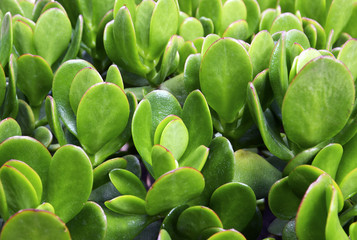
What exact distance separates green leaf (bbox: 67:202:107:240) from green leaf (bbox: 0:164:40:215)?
6 centimetres

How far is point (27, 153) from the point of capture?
0.49 m

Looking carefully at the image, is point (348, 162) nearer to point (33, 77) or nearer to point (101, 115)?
point (101, 115)

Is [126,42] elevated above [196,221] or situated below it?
above

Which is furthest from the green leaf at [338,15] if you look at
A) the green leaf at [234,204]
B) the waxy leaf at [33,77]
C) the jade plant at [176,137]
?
the waxy leaf at [33,77]

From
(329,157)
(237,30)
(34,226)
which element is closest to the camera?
(34,226)

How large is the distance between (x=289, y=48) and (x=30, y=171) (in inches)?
15.3

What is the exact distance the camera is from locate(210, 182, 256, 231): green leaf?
50 cm

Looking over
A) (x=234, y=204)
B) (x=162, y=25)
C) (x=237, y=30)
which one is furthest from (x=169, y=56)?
(x=234, y=204)

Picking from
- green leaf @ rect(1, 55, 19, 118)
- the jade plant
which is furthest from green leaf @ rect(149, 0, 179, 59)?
green leaf @ rect(1, 55, 19, 118)

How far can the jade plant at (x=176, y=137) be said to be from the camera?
0.46 m

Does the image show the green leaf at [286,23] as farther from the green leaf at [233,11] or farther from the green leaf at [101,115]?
the green leaf at [101,115]

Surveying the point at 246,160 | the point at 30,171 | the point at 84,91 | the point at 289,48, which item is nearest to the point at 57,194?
the point at 30,171

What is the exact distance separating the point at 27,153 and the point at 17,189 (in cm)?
6

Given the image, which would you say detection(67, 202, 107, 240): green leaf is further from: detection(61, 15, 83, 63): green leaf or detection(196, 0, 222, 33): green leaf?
detection(196, 0, 222, 33): green leaf
